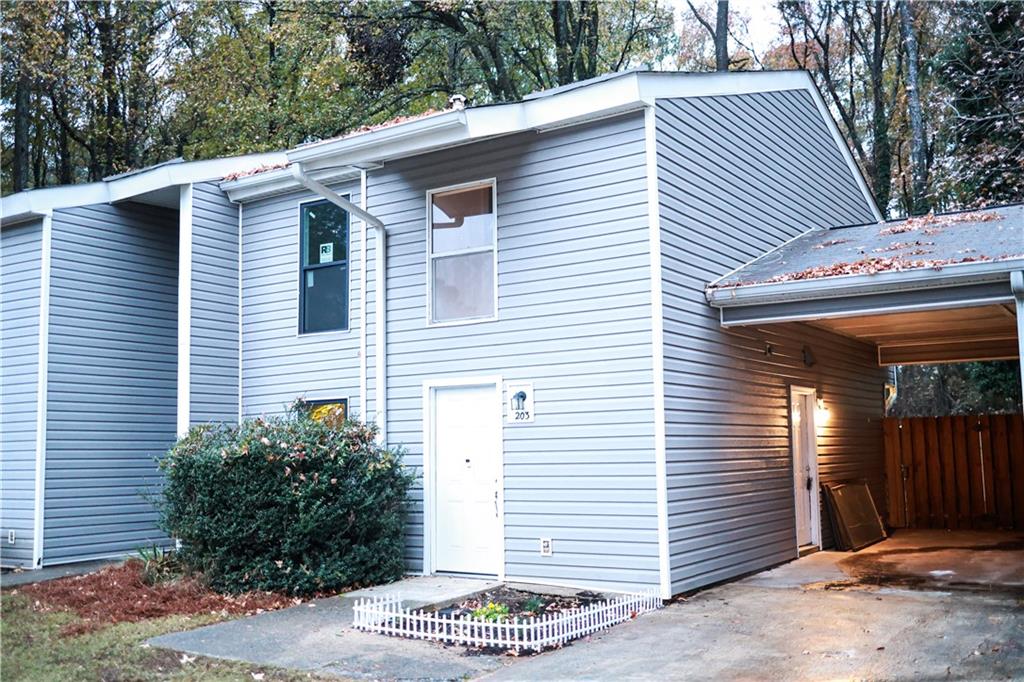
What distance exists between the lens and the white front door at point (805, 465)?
11.0m

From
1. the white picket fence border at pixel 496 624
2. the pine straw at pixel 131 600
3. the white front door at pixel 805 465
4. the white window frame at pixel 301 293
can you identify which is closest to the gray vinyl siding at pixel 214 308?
the white window frame at pixel 301 293

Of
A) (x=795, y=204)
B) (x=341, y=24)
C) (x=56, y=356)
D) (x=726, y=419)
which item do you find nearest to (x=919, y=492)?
(x=795, y=204)

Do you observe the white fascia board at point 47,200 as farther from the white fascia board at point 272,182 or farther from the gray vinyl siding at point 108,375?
the white fascia board at point 272,182

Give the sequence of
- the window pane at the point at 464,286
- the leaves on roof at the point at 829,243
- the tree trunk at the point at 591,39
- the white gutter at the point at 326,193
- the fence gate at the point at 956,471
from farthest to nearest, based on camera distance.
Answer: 1. the tree trunk at the point at 591,39
2. the fence gate at the point at 956,471
3. the leaves on roof at the point at 829,243
4. the white gutter at the point at 326,193
5. the window pane at the point at 464,286

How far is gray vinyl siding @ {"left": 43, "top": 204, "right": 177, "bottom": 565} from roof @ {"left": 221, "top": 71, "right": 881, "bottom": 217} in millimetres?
3399

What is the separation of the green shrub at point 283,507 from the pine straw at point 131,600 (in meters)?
0.23

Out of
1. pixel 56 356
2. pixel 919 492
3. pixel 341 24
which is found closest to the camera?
pixel 56 356

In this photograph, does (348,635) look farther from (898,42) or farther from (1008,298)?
(898,42)

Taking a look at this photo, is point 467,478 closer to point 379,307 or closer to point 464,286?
point 464,286

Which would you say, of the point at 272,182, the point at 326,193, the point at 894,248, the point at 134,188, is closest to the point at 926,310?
the point at 894,248

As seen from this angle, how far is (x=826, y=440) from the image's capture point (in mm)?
11781

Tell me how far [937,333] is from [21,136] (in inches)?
738

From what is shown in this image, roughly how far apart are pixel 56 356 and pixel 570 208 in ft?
21.6

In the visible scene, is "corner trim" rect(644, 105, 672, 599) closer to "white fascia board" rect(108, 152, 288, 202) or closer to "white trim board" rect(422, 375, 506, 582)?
"white trim board" rect(422, 375, 506, 582)
